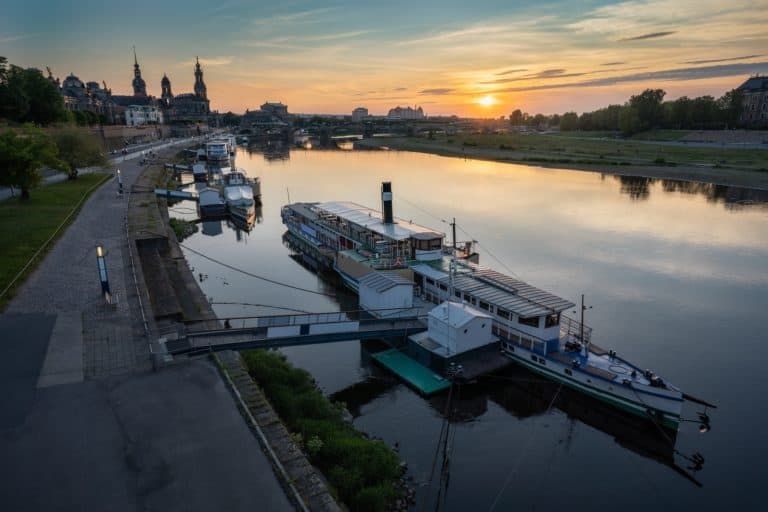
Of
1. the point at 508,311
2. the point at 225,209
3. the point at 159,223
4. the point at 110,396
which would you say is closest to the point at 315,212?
the point at 159,223

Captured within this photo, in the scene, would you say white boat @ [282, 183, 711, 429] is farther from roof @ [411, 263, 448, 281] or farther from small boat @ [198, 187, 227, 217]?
small boat @ [198, 187, 227, 217]

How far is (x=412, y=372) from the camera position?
85.9 feet

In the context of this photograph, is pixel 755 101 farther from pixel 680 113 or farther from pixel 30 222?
pixel 30 222

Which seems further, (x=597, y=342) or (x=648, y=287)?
(x=648, y=287)

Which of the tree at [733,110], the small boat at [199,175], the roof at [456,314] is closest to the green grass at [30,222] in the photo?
the roof at [456,314]

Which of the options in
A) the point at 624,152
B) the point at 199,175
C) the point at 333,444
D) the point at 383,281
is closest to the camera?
the point at 333,444

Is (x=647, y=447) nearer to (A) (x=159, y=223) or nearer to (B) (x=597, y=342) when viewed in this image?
(B) (x=597, y=342)

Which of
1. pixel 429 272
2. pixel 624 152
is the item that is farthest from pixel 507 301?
pixel 624 152

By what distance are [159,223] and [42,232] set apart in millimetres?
10550

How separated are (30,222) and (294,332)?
32.1m

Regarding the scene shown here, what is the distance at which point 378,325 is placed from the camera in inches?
1105

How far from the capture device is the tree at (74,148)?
6975 cm

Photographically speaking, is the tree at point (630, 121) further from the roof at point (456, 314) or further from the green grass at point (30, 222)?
the roof at point (456, 314)

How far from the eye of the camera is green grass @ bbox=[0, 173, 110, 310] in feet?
99.7
